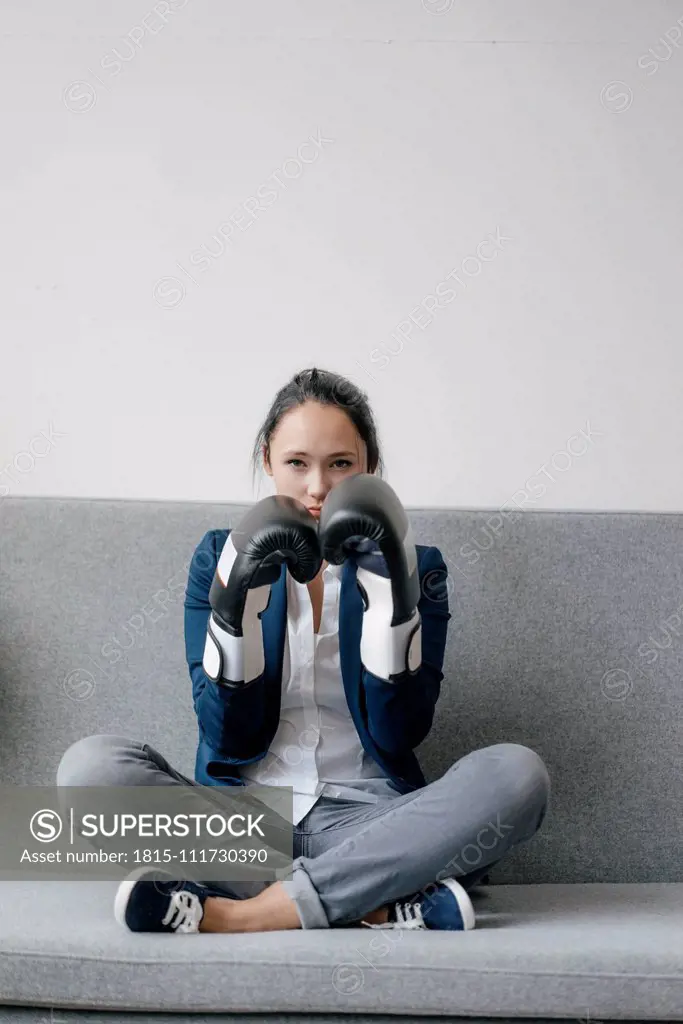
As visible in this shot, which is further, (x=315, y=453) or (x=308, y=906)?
(x=315, y=453)

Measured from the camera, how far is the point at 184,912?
1.24 m

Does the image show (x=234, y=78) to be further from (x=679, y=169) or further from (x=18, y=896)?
(x=18, y=896)

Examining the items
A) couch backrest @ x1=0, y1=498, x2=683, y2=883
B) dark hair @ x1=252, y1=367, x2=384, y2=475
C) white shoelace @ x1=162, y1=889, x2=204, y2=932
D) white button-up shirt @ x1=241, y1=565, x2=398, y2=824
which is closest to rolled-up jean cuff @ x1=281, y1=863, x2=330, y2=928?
white shoelace @ x1=162, y1=889, x2=204, y2=932

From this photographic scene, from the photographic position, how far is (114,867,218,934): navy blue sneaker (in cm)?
120

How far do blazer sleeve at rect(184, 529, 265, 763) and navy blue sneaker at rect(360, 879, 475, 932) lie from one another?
319 mm

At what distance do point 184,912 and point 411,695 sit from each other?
43 centimetres

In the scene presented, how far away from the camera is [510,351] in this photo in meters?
2.21

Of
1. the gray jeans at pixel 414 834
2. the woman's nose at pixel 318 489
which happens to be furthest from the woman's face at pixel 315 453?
the gray jeans at pixel 414 834

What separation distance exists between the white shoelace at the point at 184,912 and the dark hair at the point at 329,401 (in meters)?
0.74

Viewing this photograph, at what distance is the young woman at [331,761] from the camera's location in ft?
4.19

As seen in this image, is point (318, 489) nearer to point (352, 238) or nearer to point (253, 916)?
point (253, 916)

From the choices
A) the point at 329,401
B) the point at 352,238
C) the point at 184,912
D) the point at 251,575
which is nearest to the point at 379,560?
the point at 251,575

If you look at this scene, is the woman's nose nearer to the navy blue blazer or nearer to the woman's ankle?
the navy blue blazer

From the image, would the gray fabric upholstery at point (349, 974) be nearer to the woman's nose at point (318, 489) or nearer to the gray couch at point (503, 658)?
the gray couch at point (503, 658)
